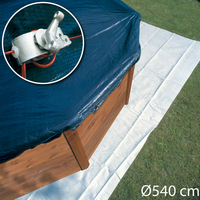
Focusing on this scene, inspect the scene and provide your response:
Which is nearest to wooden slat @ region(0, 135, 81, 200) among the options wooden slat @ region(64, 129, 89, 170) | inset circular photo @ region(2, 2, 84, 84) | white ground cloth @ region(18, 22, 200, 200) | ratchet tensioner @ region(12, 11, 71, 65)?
wooden slat @ region(64, 129, 89, 170)

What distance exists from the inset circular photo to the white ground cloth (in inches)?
61.7

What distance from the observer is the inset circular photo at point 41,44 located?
1.20 meters

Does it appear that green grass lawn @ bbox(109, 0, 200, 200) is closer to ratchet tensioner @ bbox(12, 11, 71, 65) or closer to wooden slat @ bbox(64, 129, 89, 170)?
wooden slat @ bbox(64, 129, 89, 170)

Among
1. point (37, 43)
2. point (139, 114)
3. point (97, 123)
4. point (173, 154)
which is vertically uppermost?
point (37, 43)

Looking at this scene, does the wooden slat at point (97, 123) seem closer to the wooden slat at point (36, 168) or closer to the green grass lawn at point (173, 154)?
the wooden slat at point (36, 168)

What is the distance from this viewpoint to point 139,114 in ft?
10.3

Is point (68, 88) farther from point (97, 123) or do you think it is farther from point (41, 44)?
point (97, 123)

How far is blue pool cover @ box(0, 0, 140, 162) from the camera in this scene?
1533mm

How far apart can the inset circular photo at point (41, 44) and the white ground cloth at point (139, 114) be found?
1568mm

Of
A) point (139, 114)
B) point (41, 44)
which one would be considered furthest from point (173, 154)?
point (41, 44)

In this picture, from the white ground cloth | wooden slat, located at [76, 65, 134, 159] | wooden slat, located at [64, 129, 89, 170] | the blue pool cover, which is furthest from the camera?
the white ground cloth

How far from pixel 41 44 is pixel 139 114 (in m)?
2.32

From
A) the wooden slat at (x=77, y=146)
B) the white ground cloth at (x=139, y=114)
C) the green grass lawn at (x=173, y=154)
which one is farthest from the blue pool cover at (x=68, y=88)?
the green grass lawn at (x=173, y=154)

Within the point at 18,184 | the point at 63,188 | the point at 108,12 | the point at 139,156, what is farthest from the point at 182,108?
the point at 18,184
